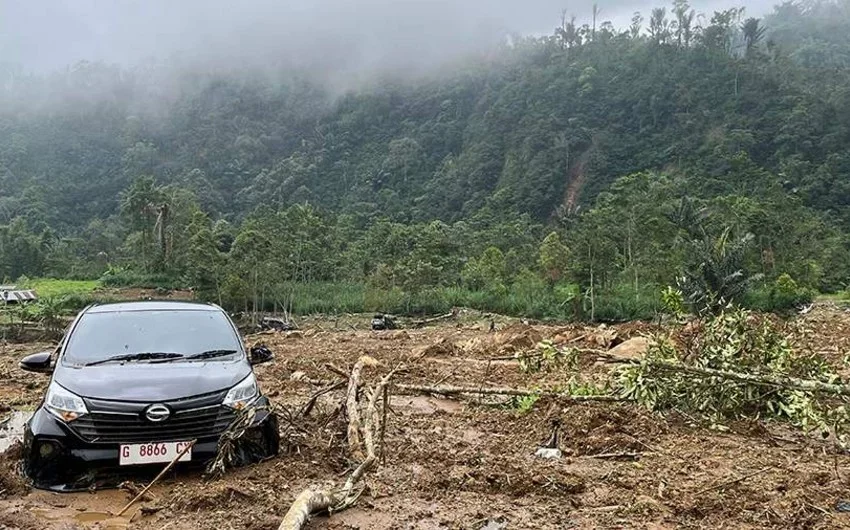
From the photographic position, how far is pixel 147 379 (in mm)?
5168

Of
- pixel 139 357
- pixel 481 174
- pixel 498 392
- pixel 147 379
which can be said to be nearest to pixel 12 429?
pixel 139 357

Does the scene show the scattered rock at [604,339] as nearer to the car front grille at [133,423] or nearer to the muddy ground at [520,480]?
the muddy ground at [520,480]

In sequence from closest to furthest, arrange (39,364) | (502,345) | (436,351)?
1. (39,364)
2. (436,351)
3. (502,345)

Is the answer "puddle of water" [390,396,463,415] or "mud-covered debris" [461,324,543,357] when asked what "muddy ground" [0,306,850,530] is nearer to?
"puddle of water" [390,396,463,415]

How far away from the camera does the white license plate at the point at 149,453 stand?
4.89 metres

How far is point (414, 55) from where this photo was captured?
162 metres

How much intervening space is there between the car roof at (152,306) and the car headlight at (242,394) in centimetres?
134

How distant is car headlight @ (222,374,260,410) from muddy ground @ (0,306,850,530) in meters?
0.49

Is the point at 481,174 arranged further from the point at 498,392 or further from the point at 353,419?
the point at 353,419

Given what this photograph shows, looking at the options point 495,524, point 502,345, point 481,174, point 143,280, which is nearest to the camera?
point 495,524

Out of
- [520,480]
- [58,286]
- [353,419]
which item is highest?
[353,419]

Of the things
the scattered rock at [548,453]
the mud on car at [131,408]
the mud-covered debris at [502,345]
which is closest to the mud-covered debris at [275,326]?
the mud-covered debris at [502,345]

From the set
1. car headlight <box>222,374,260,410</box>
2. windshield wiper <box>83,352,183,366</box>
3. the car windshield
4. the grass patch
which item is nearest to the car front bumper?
car headlight <box>222,374,260,410</box>

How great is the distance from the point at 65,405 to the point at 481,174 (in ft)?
272
